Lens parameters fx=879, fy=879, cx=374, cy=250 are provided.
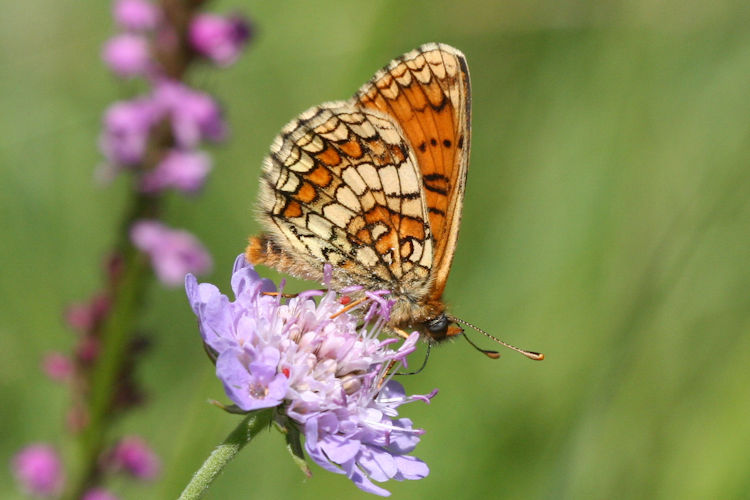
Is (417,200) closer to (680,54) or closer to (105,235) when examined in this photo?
(105,235)

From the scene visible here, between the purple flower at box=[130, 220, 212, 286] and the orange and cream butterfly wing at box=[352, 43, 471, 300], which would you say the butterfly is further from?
the purple flower at box=[130, 220, 212, 286]

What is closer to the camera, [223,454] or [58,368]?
[223,454]

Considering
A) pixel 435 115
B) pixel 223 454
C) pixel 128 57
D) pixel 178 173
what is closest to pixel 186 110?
pixel 178 173

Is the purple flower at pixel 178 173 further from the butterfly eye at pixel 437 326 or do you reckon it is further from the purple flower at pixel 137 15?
the butterfly eye at pixel 437 326

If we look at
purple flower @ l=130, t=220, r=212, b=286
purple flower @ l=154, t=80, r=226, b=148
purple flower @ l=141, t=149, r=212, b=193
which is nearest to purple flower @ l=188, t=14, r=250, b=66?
purple flower @ l=154, t=80, r=226, b=148

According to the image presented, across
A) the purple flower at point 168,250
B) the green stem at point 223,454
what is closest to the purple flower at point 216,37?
the purple flower at point 168,250

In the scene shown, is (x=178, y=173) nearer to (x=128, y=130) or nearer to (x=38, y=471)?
(x=128, y=130)
